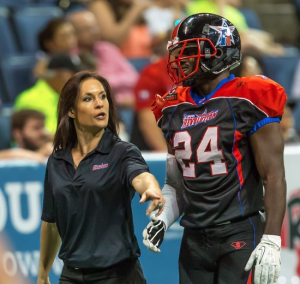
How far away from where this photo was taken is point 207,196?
3330 mm

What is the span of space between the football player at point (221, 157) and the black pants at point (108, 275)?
180 millimetres

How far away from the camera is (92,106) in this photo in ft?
11.2

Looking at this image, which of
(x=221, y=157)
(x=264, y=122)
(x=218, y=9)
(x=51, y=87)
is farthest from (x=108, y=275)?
(x=218, y=9)

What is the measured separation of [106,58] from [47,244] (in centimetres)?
402

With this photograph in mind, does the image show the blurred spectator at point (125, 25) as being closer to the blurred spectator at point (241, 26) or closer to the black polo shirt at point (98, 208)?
the blurred spectator at point (241, 26)

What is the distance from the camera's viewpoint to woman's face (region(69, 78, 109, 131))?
135 inches

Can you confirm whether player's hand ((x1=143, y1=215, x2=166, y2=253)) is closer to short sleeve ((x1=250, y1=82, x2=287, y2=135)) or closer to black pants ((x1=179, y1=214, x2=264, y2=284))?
black pants ((x1=179, y1=214, x2=264, y2=284))

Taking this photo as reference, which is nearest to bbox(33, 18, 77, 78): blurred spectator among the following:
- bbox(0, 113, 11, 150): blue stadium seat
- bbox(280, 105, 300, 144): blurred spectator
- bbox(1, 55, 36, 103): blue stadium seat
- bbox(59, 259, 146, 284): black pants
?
bbox(1, 55, 36, 103): blue stadium seat

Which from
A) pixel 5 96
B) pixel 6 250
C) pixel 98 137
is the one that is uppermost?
pixel 98 137

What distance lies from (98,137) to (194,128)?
44 cm

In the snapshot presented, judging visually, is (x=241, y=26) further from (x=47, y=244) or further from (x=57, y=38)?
(x=47, y=244)

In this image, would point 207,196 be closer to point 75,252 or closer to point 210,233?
point 210,233

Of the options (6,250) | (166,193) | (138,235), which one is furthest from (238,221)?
(6,250)

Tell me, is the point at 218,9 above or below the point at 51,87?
above
